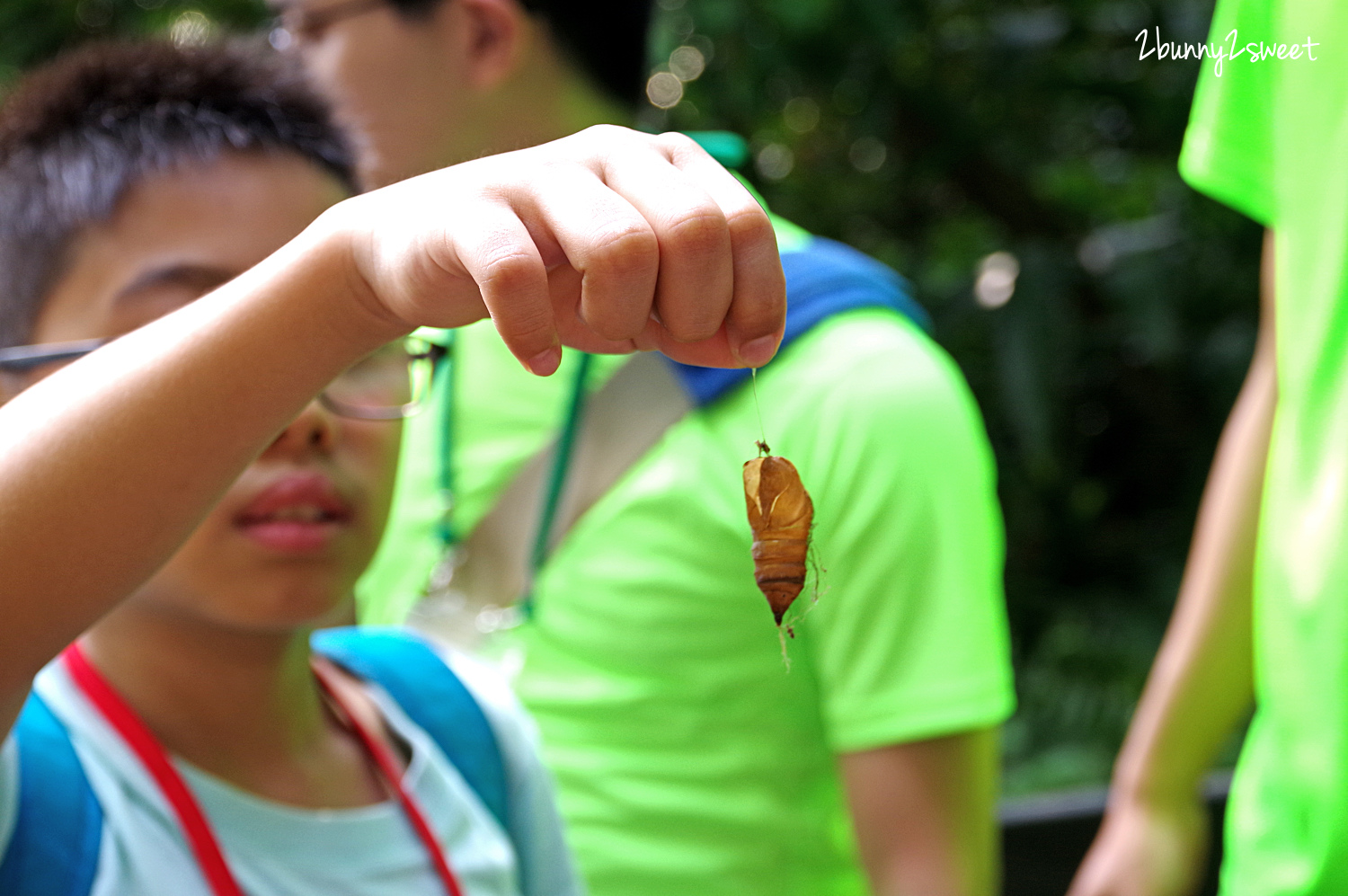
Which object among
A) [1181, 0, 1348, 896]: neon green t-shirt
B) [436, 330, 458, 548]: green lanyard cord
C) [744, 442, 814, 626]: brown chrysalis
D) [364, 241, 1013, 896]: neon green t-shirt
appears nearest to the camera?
[744, 442, 814, 626]: brown chrysalis

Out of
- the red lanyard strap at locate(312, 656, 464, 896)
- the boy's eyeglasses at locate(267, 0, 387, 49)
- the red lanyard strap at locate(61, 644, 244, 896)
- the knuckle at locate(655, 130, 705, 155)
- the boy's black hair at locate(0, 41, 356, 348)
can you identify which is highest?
the boy's eyeglasses at locate(267, 0, 387, 49)

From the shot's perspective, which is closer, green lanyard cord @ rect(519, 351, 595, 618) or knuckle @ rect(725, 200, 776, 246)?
knuckle @ rect(725, 200, 776, 246)

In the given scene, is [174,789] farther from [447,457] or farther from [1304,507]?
[1304,507]

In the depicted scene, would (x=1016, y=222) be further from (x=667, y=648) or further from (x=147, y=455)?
(x=147, y=455)

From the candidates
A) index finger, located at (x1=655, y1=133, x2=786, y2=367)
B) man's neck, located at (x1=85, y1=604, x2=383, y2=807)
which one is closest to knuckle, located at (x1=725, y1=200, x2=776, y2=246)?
index finger, located at (x1=655, y1=133, x2=786, y2=367)

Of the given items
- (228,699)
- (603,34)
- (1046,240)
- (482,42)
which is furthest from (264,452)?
(1046,240)

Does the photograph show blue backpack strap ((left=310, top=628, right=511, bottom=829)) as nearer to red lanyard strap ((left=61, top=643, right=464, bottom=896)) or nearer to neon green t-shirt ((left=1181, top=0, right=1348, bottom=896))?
red lanyard strap ((left=61, top=643, right=464, bottom=896))
